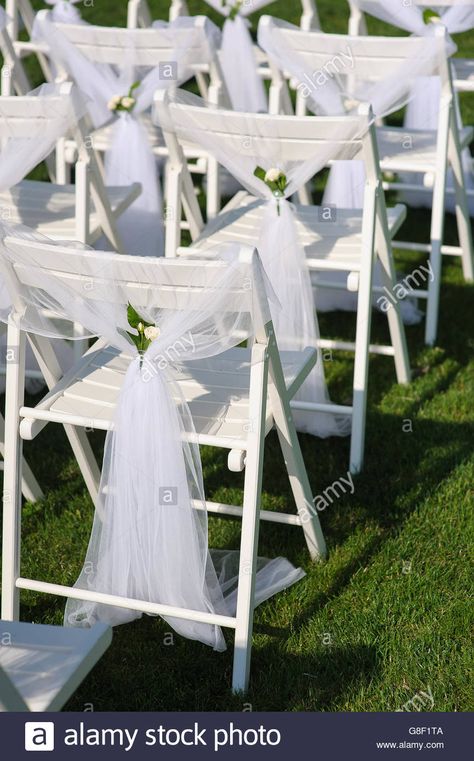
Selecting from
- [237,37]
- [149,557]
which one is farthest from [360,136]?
[237,37]

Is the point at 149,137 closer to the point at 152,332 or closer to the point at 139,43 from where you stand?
the point at 139,43

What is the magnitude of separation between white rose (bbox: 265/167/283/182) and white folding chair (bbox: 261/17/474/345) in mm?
903

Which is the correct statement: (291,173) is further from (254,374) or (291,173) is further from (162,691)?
(162,691)

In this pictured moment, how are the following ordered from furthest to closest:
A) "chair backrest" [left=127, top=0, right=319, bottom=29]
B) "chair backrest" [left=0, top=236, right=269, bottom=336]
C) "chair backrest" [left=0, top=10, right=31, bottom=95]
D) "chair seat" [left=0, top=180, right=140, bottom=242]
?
"chair backrest" [left=127, top=0, right=319, bottom=29]
"chair backrest" [left=0, top=10, right=31, bottom=95]
"chair seat" [left=0, top=180, right=140, bottom=242]
"chair backrest" [left=0, top=236, right=269, bottom=336]

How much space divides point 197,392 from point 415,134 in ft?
8.15

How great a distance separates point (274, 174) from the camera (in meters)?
3.77

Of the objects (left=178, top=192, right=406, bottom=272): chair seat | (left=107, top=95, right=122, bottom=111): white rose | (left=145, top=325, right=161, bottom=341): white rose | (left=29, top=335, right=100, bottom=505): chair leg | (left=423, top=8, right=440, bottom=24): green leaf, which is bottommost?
(left=29, top=335, right=100, bottom=505): chair leg

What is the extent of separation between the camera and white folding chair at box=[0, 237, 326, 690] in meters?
2.70

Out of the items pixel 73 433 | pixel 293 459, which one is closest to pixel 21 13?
pixel 73 433

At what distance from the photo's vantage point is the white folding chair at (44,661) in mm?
2365

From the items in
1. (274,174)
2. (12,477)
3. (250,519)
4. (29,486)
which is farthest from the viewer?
(29,486)

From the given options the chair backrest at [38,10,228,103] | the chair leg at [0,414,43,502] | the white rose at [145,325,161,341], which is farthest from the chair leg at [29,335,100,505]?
the chair backrest at [38,10,228,103]

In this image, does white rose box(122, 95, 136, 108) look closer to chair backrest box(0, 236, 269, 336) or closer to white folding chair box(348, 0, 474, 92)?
white folding chair box(348, 0, 474, 92)

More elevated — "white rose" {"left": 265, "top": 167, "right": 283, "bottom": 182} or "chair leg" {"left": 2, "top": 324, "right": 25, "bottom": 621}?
"white rose" {"left": 265, "top": 167, "right": 283, "bottom": 182}
